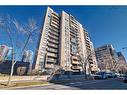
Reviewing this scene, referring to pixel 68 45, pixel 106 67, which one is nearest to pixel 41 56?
pixel 68 45

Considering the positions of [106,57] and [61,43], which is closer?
[61,43]

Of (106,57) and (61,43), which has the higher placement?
(61,43)

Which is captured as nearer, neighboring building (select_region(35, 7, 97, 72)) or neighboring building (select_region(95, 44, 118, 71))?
neighboring building (select_region(35, 7, 97, 72))

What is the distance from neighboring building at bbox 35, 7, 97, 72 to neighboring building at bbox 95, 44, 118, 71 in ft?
59.7

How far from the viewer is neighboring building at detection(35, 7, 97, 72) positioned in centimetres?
6125

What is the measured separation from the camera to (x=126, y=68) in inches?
3602

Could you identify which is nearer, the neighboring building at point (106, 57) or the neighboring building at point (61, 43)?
the neighboring building at point (61, 43)

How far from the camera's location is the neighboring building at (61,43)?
61.2 meters

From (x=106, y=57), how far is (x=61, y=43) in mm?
34470

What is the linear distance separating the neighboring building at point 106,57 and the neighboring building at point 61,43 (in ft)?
59.7

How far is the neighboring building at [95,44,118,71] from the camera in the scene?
84812 mm

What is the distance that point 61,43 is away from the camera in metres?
66.2
